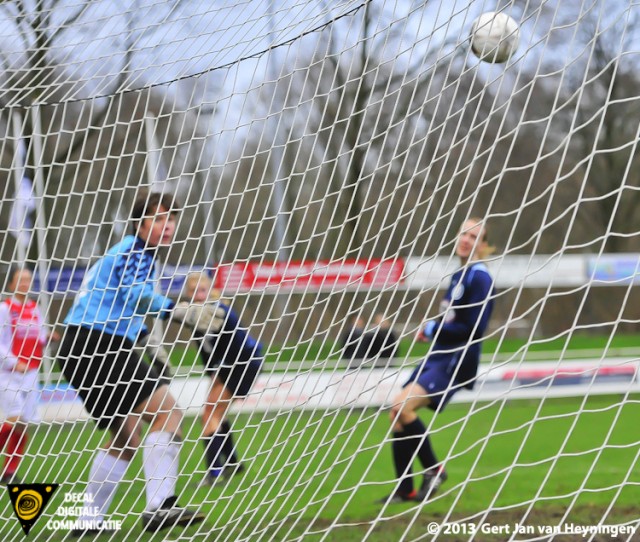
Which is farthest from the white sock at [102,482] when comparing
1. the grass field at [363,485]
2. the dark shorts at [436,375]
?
the dark shorts at [436,375]

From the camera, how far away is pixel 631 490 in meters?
5.45

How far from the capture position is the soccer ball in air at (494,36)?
4.12m

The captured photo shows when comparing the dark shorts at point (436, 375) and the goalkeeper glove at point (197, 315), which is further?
the dark shorts at point (436, 375)

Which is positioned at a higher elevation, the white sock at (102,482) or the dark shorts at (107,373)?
the dark shorts at (107,373)

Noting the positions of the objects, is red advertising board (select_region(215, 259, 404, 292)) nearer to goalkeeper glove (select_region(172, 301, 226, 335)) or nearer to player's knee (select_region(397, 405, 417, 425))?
goalkeeper glove (select_region(172, 301, 226, 335))

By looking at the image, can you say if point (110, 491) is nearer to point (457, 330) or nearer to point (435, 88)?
point (457, 330)

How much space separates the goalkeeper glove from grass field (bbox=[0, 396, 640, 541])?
1.91ft

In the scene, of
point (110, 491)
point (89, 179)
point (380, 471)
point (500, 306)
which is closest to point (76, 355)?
point (110, 491)

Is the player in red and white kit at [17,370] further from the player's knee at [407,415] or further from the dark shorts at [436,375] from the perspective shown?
the dark shorts at [436,375]

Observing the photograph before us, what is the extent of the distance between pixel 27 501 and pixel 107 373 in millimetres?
787

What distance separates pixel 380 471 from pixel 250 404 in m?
4.10

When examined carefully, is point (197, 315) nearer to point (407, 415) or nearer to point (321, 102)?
point (407, 415)

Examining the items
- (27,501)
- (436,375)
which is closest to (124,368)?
(27,501)

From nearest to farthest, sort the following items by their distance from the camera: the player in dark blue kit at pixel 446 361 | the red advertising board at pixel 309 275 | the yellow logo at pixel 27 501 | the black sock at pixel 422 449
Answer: the red advertising board at pixel 309 275 → the yellow logo at pixel 27 501 → the player in dark blue kit at pixel 446 361 → the black sock at pixel 422 449
